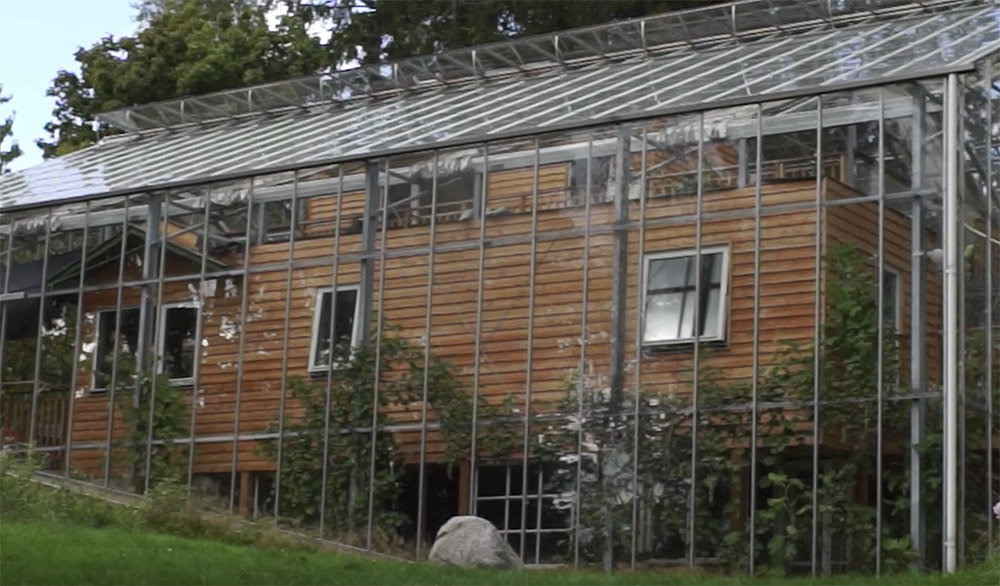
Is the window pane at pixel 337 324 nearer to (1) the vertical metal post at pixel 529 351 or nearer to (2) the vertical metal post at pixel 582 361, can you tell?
(1) the vertical metal post at pixel 529 351

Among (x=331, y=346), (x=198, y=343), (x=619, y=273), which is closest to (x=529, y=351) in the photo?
(x=619, y=273)

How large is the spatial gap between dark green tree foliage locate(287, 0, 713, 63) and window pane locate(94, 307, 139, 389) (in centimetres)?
1662

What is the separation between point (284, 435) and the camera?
25.5m

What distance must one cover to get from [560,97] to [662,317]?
6.34 meters

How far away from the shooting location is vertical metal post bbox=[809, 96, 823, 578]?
69.6ft

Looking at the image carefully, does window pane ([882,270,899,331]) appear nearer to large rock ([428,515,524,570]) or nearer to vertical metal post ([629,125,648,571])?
vertical metal post ([629,125,648,571])

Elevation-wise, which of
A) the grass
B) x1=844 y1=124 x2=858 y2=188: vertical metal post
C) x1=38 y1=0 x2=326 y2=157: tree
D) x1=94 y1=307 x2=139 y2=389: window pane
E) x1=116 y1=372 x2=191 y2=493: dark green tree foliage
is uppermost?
x1=38 y1=0 x2=326 y2=157: tree

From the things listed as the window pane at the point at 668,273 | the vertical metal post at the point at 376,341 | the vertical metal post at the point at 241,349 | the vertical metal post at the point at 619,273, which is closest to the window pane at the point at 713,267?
the window pane at the point at 668,273

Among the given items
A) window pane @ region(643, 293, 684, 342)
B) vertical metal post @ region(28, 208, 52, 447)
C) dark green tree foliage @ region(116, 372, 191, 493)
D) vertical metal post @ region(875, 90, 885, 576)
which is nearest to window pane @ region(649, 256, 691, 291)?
window pane @ region(643, 293, 684, 342)

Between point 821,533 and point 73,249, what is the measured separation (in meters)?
12.8

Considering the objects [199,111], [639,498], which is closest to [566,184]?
[639,498]

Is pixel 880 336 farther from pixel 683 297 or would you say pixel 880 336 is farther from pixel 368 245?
pixel 368 245

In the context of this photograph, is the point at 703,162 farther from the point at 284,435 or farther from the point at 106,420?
the point at 106,420

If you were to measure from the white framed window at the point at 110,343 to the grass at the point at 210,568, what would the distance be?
7082mm
